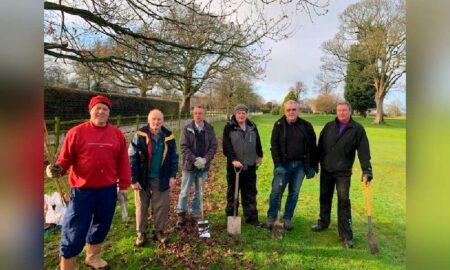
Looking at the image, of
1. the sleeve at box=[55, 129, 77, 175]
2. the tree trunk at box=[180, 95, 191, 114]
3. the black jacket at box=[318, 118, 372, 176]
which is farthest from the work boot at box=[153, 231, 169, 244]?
the tree trunk at box=[180, 95, 191, 114]

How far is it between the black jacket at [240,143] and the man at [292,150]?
0.34 metres

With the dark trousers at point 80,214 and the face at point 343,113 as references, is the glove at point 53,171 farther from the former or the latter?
the face at point 343,113

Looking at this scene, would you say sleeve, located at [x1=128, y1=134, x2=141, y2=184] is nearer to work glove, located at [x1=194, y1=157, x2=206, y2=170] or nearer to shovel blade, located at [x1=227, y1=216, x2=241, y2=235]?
work glove, located at [x1=194, y1=157, x2=206, y2=170]

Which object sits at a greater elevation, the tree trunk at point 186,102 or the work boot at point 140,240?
the tree trunk at point 186,102

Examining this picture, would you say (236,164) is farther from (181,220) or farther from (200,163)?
(181,220)

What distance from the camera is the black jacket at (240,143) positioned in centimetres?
488

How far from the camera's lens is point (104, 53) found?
5.11 metres

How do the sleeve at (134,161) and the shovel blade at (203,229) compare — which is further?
the shovel blade at (203,229)

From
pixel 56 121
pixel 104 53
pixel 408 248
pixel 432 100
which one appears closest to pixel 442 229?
pixel 408 248

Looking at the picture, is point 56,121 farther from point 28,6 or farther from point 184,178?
point 28,6

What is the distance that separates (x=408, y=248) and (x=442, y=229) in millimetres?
184

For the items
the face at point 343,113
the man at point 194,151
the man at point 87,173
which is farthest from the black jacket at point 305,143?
the man at point 87,173

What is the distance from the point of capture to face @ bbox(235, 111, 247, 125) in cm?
482

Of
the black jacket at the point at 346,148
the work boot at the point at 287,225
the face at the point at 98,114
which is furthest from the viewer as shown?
the work boot at the point at 287,225
